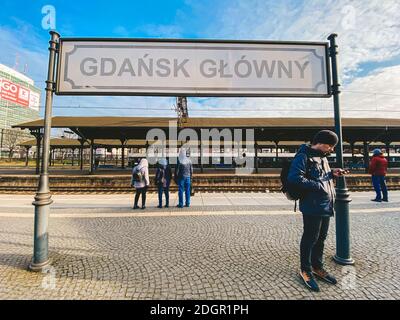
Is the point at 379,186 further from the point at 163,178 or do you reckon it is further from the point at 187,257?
the point at 187,257

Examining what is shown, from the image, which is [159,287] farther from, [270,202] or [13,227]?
[270,202]

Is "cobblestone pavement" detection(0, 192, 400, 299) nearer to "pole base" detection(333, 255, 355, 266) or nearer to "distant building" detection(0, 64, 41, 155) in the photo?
"pole base" detection(333, 255, 355, 266)

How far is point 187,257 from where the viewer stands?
3.13m

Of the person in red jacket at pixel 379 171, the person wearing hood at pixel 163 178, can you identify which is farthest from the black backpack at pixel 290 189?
the person in red jacket at pixel 379 171

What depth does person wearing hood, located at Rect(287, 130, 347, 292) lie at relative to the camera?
7.63ft

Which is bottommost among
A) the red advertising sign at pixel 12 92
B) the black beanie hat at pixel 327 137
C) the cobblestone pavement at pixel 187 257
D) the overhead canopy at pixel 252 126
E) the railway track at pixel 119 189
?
the cobblestone pavement at pixel 187 257

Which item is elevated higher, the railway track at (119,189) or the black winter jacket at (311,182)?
the black winter jacket at (311,182)

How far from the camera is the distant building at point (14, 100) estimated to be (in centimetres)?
5569

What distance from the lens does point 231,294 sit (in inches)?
89.3

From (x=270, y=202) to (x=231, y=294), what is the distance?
5.46 m

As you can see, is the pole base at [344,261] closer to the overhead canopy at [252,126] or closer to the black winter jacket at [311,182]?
the black winter jacket at [311,182]

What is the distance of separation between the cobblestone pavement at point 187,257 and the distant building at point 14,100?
62.5 m
